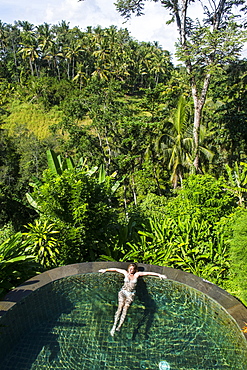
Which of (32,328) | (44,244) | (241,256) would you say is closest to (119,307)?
(32,328)

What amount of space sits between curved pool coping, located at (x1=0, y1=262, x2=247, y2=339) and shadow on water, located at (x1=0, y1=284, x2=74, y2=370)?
0.11 metres

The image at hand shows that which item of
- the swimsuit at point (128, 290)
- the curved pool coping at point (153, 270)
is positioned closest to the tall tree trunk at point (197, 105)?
the curved pool coping at point (153, 270)

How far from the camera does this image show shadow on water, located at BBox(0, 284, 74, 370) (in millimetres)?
3674

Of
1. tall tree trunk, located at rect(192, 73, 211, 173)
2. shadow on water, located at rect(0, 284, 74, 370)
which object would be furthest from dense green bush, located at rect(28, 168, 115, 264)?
tall tree trunk, located at rect(192, 73, 211, 173)

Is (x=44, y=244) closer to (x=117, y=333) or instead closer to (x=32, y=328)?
(x=32, y=328)

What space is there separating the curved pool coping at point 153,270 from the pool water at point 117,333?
0.09 m

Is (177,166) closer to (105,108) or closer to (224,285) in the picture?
(105,108)

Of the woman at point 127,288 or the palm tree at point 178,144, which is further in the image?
the palm tree at point 178,144

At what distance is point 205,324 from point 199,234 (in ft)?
6.45

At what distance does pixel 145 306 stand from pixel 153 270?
65cm

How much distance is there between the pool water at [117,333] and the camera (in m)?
3.65

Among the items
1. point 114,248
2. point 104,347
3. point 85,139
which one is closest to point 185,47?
point 85,139

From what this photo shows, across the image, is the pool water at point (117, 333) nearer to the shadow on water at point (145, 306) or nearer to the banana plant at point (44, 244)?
the shadow on water at point (145, 306)

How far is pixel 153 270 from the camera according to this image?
202 inches
